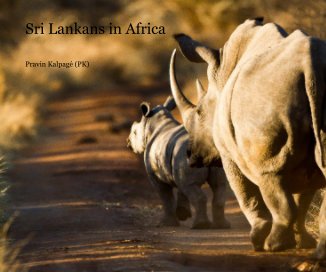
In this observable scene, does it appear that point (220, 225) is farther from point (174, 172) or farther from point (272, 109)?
point (272, 109)

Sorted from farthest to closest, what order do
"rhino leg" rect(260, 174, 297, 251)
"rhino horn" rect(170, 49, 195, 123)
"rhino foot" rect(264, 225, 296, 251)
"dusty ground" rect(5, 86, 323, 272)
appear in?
"rhino horn" rect(170, 49, 195, 123) → "dusty ground" rect(5, 86, 323, 272) → "rhino foot" rect(264, 225, 296, 251) → "rhino leg" rect(260, 174, 297, 251)

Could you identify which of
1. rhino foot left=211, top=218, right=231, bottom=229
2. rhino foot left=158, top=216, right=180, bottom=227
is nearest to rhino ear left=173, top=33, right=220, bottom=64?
rhino foot left=211, top=218, right=231, bottom=229

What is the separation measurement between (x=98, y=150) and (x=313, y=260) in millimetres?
16142

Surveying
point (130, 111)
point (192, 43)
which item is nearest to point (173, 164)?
point (192, 43)

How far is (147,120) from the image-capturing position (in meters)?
16.1

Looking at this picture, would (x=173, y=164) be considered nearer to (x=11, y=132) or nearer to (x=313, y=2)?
(x=313, y=2)

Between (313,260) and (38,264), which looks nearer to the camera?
(313,260)

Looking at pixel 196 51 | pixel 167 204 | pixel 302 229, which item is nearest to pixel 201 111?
pixel 196 51

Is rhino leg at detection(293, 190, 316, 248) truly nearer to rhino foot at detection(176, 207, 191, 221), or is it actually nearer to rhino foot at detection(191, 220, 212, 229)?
rhino foot at detection(191, 220, 212, 229)

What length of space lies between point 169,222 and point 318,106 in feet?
19.2

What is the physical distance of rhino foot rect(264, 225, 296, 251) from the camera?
970 cm

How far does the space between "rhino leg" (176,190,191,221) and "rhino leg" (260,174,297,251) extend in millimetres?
4969

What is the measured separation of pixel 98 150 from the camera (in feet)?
81.8

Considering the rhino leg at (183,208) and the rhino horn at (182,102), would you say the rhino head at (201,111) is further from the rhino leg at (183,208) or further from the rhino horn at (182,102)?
the rhino leg at (183,208)
